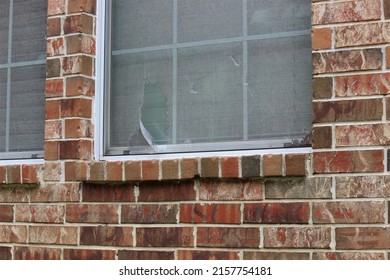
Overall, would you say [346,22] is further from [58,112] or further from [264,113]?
[58,112]

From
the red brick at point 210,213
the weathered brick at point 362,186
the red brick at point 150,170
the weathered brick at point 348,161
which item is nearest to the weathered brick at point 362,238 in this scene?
the weathered brick at point 362,186

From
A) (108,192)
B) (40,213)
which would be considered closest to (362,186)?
(108,192)

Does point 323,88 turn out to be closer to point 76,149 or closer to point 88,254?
point 76,149

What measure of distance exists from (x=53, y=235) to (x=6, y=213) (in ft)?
1.08

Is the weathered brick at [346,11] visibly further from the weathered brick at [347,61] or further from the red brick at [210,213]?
the red brick at [210,213]

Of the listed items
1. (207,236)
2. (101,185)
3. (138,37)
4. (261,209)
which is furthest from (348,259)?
(138,37)

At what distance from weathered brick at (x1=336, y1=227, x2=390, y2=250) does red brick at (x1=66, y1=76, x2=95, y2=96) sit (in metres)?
1.41

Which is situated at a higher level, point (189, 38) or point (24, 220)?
point (189, 38)

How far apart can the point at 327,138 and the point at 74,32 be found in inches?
55.0

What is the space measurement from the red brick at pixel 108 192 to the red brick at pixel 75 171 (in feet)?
0.17

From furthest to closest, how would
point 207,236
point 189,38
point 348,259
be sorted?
point 189,38 → point 207,236 → point 348,259

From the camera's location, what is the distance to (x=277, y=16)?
11.5ft

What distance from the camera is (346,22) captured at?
10.7ft

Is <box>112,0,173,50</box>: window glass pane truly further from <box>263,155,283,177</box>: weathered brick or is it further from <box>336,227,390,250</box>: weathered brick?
<box>336,227,390,250</box>: weathered brick
